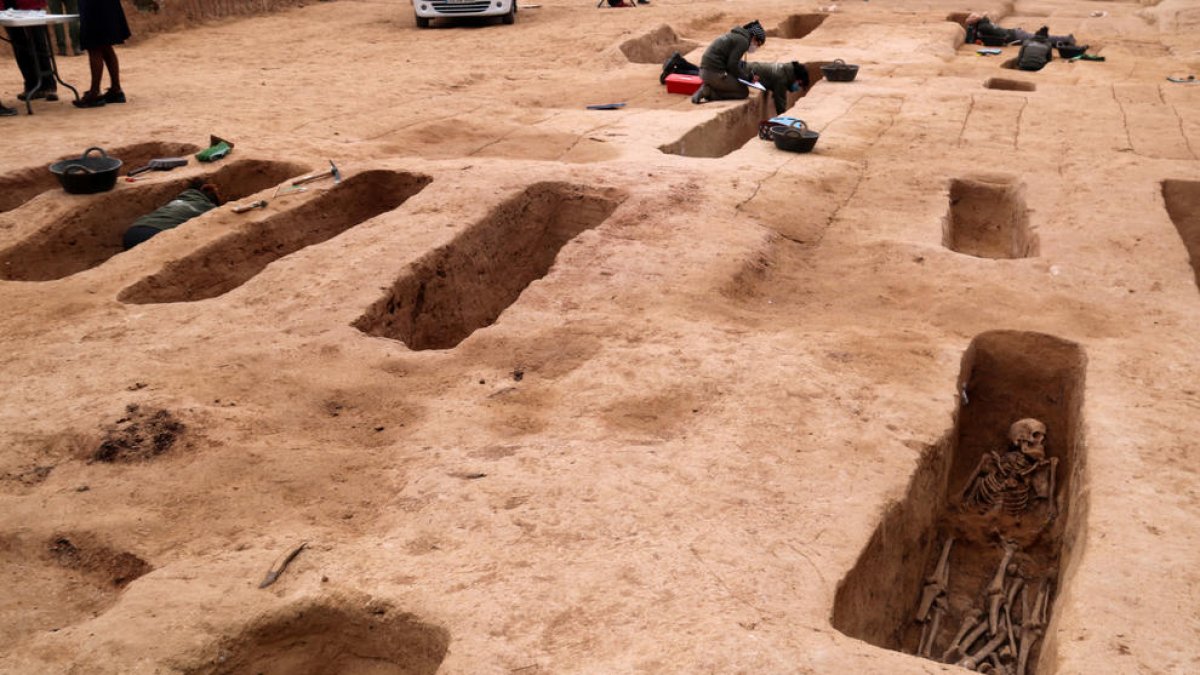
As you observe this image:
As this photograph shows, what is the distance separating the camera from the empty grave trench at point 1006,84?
10609mm

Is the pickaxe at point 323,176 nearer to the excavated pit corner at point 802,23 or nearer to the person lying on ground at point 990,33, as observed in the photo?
the person lying on ground at point 990,33

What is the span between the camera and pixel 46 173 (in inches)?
281

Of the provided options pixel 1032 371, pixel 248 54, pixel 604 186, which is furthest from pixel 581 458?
pixel 248 54

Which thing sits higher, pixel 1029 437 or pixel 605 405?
pixel 605 405

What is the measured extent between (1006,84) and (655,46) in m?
5.09

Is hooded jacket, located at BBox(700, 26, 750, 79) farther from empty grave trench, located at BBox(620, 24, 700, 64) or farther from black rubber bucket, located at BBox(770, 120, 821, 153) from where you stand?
empty grave trench, located at BBox(620, 24, 700, 64)

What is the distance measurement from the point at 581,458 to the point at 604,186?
11.1 ft

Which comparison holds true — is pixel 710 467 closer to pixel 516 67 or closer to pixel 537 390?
pixel 537 390

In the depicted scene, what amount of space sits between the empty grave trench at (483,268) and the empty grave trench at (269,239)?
894 mm

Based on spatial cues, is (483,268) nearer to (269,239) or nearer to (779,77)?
(269,239)

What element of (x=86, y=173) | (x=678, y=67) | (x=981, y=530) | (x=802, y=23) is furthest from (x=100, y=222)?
(x=802, y=23)

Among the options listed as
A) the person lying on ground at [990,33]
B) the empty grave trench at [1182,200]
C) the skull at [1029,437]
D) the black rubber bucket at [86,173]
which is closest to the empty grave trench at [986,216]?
the empty grave trench at [1182,200]

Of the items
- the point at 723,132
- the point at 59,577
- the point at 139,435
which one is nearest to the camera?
the point at 59,577

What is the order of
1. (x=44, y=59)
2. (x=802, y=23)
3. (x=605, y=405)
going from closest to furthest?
(x=605, y=405) → (x=44, y=59) → (x=802, y=23)
